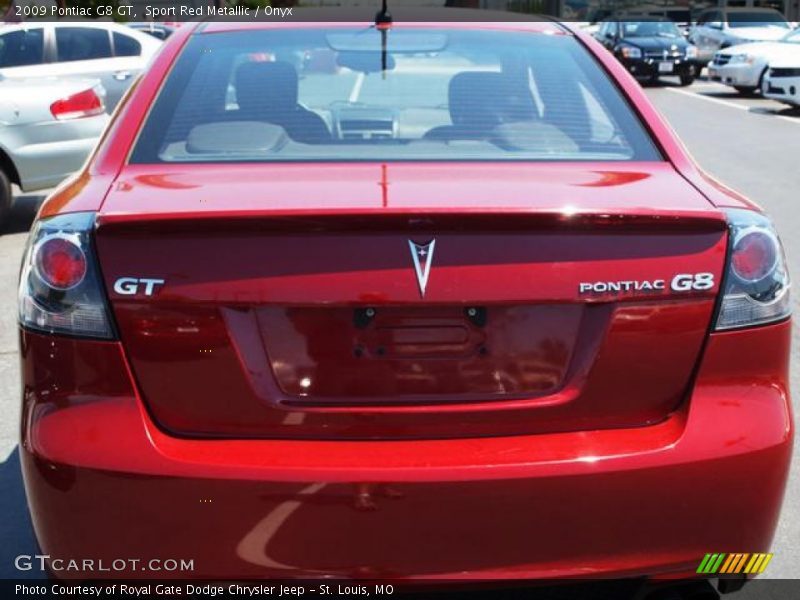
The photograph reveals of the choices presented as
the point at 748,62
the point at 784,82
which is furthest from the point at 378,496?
the point at 748,62

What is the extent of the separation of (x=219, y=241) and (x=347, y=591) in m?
0.85

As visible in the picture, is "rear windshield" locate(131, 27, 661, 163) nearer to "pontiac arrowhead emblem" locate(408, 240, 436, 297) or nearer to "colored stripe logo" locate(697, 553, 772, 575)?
"pontiac arrowhead emblem" locate(408, 240, 436, 297)

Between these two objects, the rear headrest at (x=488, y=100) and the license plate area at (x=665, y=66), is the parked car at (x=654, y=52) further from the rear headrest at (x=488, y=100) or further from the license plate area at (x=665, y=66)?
the rear headrest at (x=488, y=100)

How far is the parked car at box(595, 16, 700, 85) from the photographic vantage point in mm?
24078

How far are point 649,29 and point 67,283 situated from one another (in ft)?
82.2

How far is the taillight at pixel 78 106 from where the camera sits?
9.06m

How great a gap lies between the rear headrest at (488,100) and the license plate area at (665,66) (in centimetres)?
2153

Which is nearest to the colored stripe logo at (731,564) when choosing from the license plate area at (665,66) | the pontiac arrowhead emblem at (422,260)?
the pontiac arrowhead emblem at (422,260)

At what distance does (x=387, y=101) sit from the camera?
3510 millimetres

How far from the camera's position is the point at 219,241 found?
248cm

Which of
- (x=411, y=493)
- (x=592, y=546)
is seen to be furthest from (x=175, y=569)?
(x=592, y=546)

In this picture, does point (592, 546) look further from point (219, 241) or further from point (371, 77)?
point (371, 77)

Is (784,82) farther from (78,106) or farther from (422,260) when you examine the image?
(422,260)

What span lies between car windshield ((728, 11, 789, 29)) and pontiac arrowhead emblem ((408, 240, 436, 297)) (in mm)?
26265
